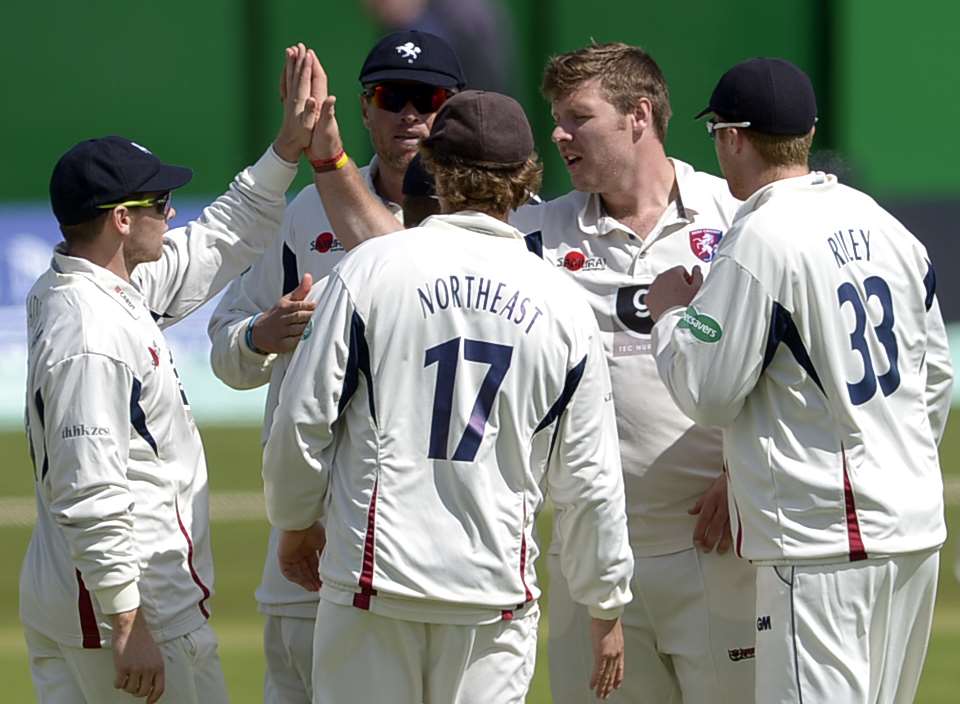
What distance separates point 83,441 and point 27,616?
1.67 ft

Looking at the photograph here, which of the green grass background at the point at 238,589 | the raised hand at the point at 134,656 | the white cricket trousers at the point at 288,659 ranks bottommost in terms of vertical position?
the green grass background at the point at 238,589

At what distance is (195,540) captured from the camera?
12.3 feet

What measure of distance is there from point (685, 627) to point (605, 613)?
0.63 metres

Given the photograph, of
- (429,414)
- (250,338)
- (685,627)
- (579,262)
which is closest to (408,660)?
(429,414)

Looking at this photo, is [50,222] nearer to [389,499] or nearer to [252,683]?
[252,683]

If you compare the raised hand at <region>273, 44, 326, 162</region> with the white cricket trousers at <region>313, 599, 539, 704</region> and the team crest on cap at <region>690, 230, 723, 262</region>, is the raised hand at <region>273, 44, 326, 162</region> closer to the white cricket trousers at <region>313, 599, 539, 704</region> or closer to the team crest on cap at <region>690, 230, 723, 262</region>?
the team crest on cap at <region>690, 230, 723, 262</region>

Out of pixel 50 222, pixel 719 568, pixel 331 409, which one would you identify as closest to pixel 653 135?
pixel 719 568

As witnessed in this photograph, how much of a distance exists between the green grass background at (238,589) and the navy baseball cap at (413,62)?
2163mm

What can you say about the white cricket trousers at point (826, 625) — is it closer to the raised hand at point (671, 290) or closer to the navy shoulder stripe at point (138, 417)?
the raised hand at point (671, 290)

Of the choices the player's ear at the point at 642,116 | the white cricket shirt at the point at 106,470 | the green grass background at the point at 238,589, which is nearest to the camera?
the white cricket shirt at the point at 106,470

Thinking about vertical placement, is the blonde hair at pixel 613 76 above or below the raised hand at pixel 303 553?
above

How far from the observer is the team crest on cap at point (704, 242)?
160 inches

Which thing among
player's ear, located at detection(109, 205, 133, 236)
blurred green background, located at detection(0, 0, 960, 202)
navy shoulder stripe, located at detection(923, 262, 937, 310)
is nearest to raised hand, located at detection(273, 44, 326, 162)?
player's ear, located at detection(109, 205, 133, 236)

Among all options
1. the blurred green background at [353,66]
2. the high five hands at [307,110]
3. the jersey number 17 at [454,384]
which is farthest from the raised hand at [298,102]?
the blurred green background at [353,66]
